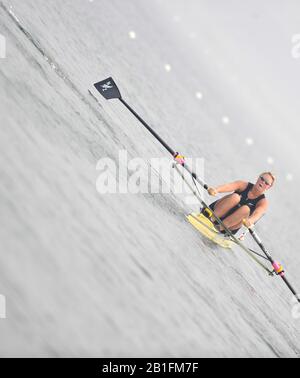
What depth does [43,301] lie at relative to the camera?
365 centimetres

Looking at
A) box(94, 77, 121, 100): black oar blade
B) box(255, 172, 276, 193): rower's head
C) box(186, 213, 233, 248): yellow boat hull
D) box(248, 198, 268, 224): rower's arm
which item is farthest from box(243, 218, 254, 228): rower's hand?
box(94, 77, 121, 100): black oar blade

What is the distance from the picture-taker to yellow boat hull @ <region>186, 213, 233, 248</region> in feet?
32.1

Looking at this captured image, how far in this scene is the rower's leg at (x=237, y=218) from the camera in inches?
384

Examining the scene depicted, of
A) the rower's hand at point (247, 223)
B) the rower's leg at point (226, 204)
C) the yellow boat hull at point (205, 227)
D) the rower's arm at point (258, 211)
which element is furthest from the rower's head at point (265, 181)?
the yellow boat hull at point (205, 227)

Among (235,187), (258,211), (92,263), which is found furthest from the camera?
(235,187)

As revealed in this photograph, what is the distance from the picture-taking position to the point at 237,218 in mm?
9859

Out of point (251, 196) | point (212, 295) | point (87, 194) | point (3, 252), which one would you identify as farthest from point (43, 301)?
point (251, 196)

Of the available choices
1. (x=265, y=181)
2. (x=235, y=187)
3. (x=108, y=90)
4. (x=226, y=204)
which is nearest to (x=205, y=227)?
(x=226, y=204)

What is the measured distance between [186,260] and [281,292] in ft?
21.0

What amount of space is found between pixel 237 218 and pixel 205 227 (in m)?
0.83

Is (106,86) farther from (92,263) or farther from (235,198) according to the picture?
(92,263)

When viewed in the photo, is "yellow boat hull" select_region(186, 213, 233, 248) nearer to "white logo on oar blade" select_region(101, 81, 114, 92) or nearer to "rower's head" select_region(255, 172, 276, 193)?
"rower's head" select_region(255, 172, 276, 193)

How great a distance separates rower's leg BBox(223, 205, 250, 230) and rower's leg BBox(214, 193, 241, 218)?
179 mm

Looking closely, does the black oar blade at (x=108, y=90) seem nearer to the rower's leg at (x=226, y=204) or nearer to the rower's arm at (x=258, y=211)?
the rower's leg at (x=226, y=204)
